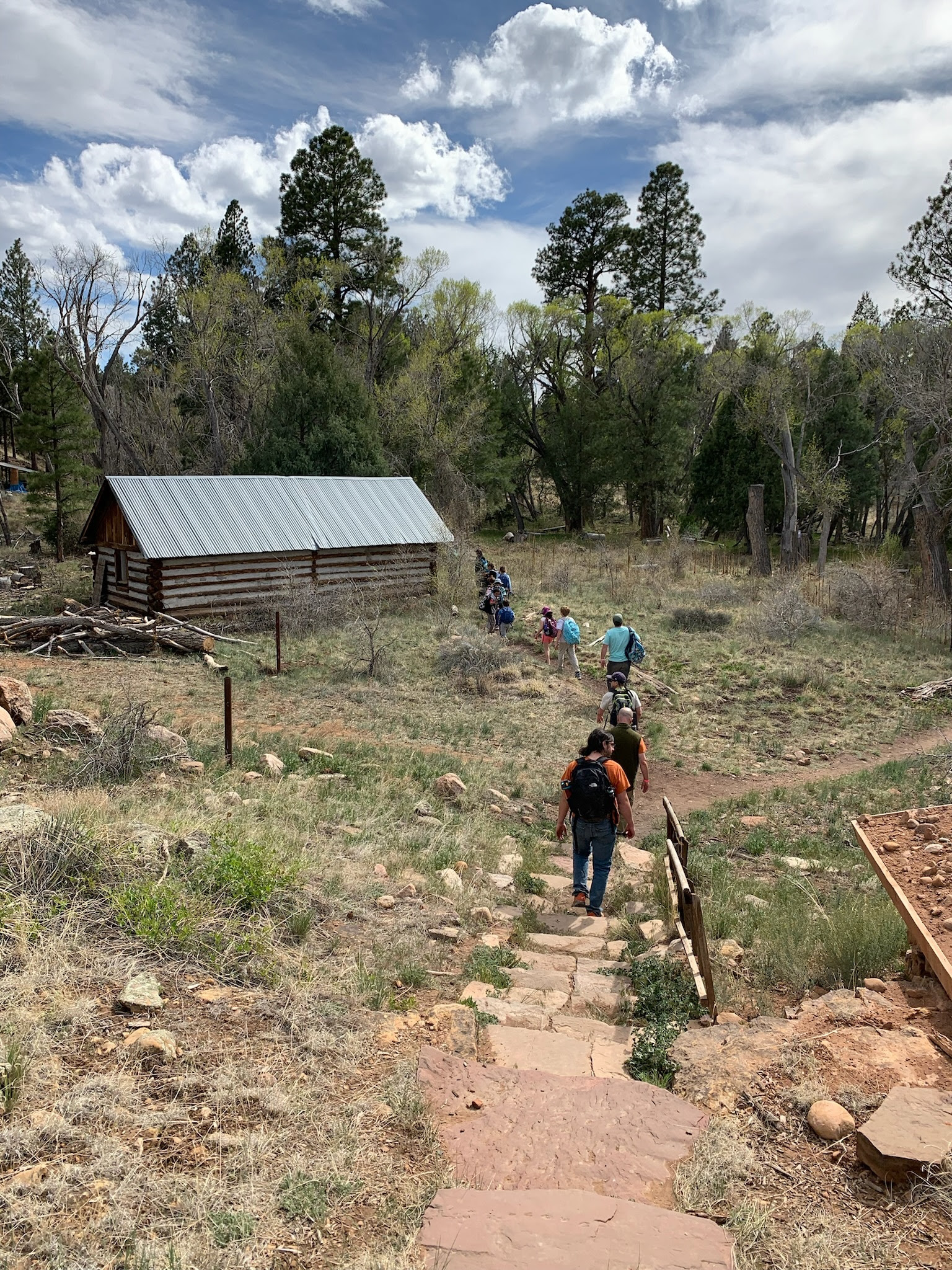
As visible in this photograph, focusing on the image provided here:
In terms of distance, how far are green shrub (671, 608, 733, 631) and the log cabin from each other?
7.31 meters

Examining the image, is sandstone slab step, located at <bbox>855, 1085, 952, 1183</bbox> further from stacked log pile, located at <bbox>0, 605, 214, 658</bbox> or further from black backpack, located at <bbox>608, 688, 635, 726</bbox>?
stacked log pile, located at <bbox>0, 605, 214, 658</bbox>

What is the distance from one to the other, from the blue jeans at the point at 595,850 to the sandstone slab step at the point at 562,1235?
386cm

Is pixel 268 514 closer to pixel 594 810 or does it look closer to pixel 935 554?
pixel 594 810

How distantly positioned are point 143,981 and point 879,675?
16.1 m

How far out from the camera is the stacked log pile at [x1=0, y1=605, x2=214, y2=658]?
54.7 ft

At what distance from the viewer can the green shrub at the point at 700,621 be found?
20831 mm

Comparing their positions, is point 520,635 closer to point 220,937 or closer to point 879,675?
point 879,675

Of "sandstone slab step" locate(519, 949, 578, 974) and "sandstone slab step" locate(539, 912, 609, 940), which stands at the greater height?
"sandstone slab step" locate(519, 949, 578, 974)

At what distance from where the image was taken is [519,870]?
324 inches

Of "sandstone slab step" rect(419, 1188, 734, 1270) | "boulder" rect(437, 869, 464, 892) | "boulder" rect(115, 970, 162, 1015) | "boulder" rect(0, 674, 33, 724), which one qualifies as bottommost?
"boulder" rect(437, 869, 464, 892)

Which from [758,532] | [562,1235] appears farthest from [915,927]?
[758,532]

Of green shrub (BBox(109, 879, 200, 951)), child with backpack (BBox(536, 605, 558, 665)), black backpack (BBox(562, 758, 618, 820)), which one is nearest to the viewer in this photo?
green shrub (BBox(109, 879, 200, 951))

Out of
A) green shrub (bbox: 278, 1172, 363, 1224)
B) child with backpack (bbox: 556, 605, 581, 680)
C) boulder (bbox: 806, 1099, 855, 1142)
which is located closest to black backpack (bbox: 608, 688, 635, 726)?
boulder (bbox: 806, 1099, 855, 1142)

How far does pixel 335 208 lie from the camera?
3925cm
